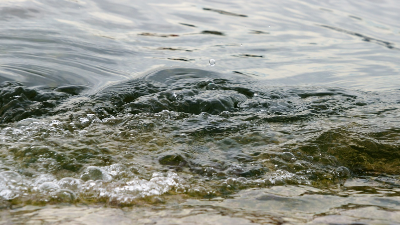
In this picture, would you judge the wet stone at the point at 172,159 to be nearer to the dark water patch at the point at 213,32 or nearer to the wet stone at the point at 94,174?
the wet stone at the point at 94,174

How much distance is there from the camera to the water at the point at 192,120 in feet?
7.02

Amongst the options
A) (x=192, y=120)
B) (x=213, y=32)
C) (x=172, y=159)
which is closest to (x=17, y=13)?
(x=213, y=32)

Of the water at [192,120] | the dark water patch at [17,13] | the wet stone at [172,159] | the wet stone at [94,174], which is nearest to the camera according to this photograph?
the water at [192,120]

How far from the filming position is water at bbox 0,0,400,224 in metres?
2.14

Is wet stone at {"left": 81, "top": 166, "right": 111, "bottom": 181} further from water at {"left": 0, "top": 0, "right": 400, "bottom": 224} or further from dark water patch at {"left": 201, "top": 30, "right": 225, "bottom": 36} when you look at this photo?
dark water patch at {"left": 201, "top": 30, "right": 225, "bottom": 36}

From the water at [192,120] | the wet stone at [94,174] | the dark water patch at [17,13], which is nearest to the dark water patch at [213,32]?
the water at [192,120]

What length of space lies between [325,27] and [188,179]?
6.48 m

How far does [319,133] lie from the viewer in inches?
128

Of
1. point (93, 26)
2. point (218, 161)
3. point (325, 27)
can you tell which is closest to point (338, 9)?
point (325, 27)

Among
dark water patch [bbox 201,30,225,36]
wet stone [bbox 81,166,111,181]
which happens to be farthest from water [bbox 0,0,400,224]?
dark water patch [bbox 201,30,225,36]

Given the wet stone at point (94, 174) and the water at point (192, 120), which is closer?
the water at point (192, 120)

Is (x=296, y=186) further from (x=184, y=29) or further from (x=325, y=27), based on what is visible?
(x=325, y=27)

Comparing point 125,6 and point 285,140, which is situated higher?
point 125,6

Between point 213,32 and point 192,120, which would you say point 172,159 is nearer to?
point 192,120
